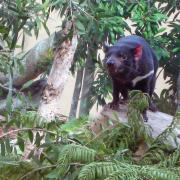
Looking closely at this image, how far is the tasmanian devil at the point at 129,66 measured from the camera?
11.3ft

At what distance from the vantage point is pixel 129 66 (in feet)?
11.5

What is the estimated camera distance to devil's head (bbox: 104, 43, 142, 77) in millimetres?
3395

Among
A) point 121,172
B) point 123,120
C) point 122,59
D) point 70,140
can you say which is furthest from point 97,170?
point 122,59

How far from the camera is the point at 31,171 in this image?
1956mm

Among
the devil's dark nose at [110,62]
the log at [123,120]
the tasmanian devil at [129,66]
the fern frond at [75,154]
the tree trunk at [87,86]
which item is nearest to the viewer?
the fern frond at [75,154]

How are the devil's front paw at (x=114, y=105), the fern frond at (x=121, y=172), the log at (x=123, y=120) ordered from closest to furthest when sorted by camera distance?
the fern frond at (x=121, y=172)
the log at (x=123, y=120)
the devil's front paw at (x=114, y=105)

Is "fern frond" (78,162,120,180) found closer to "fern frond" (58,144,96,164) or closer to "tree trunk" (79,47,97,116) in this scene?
"fern frond" (58,144,96,164)

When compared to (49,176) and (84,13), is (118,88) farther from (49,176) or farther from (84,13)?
(49,176)

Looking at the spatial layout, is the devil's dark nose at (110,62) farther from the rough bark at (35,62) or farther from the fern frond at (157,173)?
the rough bark at (35,62)

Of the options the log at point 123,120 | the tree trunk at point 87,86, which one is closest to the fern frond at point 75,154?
the log at point 123,120

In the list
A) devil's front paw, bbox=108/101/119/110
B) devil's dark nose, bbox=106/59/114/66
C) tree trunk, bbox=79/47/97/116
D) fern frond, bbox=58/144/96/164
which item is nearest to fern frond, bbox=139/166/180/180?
fern frond, bbox=58/144/96/164

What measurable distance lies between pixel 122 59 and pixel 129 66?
10cm

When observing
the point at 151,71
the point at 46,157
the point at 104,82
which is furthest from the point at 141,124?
the point at 104,82

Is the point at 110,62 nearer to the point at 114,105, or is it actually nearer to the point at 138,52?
the point at 138,52
